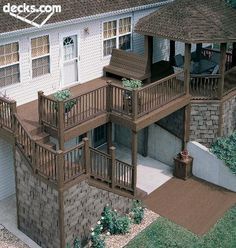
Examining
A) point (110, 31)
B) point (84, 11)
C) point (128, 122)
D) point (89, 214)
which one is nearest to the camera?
point (89, 214)

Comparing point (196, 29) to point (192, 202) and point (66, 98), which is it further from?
point (192, 202)

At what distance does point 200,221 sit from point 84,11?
870 centimetres

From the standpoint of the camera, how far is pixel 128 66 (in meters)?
19.7

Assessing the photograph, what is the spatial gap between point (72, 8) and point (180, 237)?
29.5 ft

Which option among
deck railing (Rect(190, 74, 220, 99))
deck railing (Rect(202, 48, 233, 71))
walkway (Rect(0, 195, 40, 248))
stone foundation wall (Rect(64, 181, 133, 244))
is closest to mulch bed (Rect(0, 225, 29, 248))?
walkway (Rect(0, 195, 40, 248))

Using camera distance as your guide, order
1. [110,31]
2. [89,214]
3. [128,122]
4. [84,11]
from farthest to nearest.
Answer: [110,31] → [84,11] → [128,122] → [89,214]

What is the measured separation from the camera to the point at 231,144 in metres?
19.1

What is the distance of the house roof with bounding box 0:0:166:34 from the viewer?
633 inches

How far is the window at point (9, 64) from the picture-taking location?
16.3 meters

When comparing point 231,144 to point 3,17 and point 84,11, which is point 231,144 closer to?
point 84,11

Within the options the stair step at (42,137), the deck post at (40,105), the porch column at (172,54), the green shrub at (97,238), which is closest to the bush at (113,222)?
the green shrub at (97,238)

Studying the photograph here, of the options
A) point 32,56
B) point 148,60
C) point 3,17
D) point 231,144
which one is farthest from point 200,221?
point 3,17

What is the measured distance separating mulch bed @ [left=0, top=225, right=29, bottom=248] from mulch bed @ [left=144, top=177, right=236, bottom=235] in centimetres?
472

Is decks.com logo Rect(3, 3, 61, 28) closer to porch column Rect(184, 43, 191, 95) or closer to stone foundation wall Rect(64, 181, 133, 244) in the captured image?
porch column Rect(184, 43, 191, 95)
